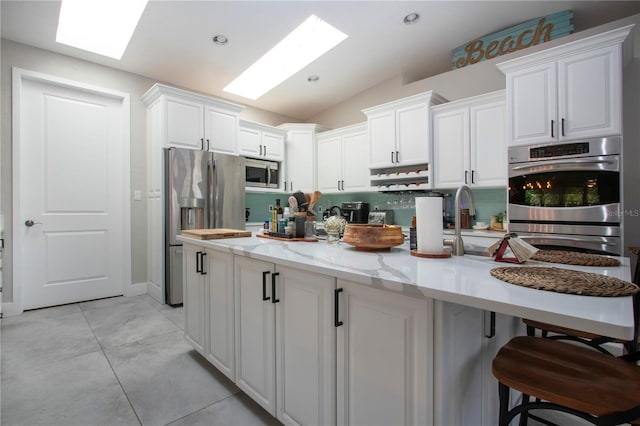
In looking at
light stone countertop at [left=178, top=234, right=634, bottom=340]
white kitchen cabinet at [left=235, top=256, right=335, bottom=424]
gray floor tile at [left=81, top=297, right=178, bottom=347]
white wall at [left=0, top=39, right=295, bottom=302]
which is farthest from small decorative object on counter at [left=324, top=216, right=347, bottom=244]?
white wall at [left=0, top=39, right=295, bottom=302]

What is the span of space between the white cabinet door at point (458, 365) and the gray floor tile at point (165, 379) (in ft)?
4.49

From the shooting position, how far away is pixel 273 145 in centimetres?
482

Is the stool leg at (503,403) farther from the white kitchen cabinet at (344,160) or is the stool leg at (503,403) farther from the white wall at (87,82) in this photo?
the white wall at (87,82)

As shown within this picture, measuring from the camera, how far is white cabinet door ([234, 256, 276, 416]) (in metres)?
1.48

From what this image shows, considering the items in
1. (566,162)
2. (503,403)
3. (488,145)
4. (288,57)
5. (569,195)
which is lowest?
(503,403)

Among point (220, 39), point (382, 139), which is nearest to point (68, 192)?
point (220, 39)

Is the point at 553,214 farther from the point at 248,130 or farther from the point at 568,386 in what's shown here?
the point at 248,130

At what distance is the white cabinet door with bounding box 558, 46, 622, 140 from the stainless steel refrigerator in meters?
3.50

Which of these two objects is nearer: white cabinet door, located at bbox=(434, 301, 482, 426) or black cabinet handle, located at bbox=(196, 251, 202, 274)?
white cabinet door, located at bbox=(434, 301, 482, 426)

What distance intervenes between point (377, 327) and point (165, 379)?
1661mm

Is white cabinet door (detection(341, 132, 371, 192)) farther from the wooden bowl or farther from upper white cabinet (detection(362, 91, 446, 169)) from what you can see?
the wooden bowl

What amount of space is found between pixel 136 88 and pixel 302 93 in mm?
2272

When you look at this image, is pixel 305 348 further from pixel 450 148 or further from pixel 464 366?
pixel 450 148

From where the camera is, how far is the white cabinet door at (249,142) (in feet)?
14.5
